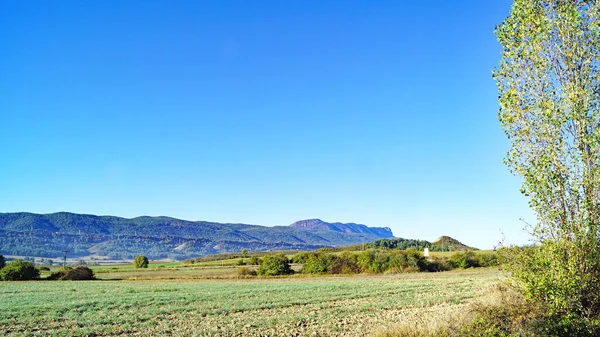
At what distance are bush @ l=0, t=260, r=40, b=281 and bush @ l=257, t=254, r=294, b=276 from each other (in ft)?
107

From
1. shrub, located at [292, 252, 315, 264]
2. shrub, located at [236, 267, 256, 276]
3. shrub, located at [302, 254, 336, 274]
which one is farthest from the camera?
shrub, located at [292, 252, 315, 264]

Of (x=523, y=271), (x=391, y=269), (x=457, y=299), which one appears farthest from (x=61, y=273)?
(x=523, y=271)

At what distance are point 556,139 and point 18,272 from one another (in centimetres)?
7161

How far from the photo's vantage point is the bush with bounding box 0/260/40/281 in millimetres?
65188

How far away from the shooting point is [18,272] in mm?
65750

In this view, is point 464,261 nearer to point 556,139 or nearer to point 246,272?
point 246,272

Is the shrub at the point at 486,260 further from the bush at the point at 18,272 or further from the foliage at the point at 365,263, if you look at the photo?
the bush at the point at 18,272

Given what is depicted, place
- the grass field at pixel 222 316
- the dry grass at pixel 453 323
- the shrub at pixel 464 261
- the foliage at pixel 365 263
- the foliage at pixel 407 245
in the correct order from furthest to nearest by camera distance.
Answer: the foliage at pixel 407 245
the shrub at pixel 464 261
the foliage at pixel 365 263
the grass field at pixel 222 316
the dry grass at pixel 453 323

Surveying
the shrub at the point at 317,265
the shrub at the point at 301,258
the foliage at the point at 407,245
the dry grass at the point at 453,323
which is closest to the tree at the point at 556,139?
the dry grass at the point at 453,323

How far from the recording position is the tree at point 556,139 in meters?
13.6

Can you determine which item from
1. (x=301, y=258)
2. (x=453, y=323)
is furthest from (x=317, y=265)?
(x=453, y=323)

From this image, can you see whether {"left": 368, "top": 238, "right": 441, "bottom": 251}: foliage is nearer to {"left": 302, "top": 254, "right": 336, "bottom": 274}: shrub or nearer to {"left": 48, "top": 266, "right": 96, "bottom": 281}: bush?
{"left": 302, "top": 254, "right": 336, "bottom": 274}: shrub

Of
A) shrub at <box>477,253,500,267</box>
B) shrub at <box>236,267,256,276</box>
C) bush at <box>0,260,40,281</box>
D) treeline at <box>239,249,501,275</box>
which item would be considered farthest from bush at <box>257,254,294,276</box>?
shrub at <box>477,253,500,267</box>

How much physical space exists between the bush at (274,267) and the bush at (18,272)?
32477 millimetres
